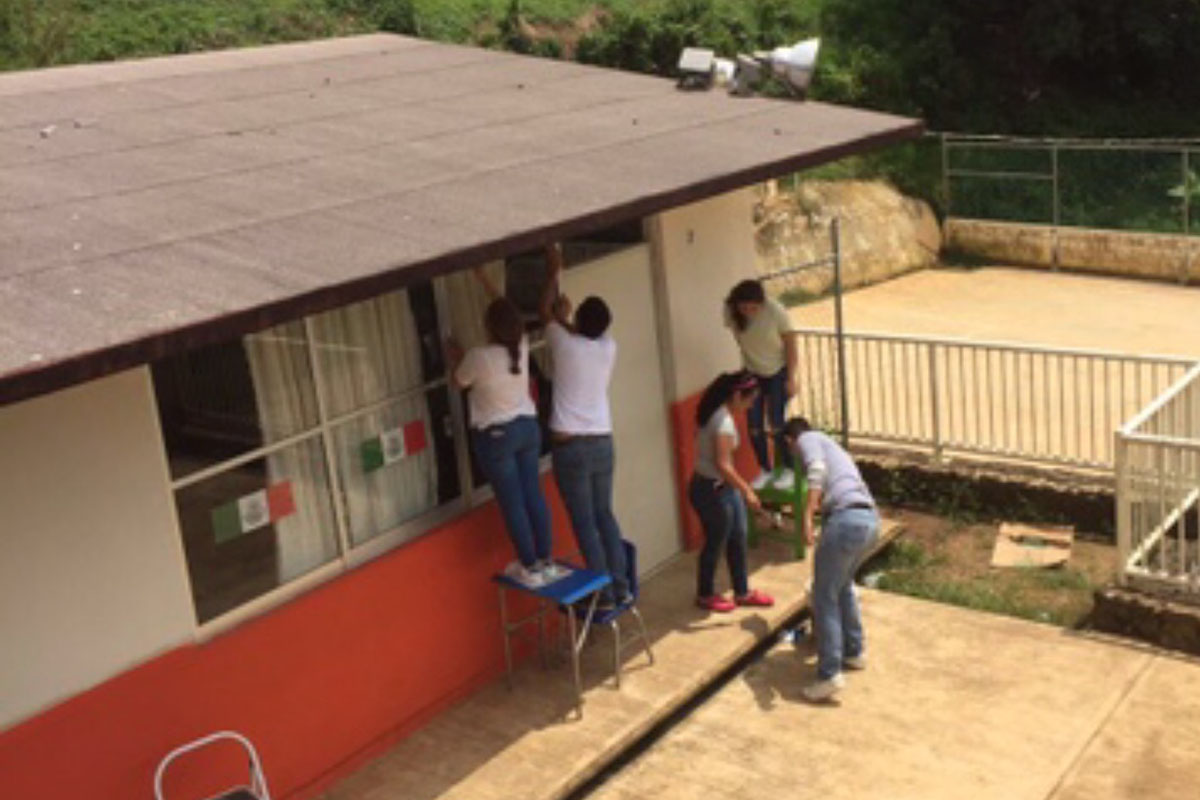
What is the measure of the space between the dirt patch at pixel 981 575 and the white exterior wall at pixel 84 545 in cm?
524

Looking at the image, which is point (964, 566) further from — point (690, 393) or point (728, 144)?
point (728, 144)

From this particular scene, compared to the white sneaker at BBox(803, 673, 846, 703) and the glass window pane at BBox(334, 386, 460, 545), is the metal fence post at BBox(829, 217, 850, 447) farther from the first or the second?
the glass window pane at BBox(334, 386, 460, 545)

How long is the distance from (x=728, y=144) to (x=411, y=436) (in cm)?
281

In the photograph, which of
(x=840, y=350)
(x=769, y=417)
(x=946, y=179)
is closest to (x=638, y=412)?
(x=769, y=417)

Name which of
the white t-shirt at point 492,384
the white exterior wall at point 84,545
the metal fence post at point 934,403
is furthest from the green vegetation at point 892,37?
the white exterior wall at point 84,545

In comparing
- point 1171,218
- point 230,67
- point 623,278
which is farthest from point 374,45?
point 1171,218

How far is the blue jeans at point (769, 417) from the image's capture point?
9820 mm

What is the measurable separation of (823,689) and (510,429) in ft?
7.49

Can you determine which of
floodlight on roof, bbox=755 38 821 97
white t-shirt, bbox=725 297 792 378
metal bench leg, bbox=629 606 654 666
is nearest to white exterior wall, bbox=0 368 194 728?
metal bench leg, bbox=629 606 654 666

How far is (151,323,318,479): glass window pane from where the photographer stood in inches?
249

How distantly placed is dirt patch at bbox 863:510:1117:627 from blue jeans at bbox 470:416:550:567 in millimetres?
3033

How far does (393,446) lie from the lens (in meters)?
7.44

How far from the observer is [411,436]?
7551mm

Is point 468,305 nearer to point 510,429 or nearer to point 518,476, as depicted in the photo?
point 510,429
